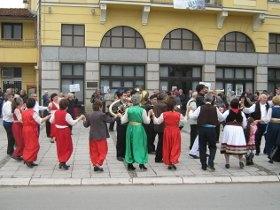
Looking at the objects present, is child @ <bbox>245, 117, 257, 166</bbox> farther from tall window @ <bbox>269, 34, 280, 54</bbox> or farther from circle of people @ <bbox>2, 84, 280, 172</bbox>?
tall window @ <bbox>269, 34, 280, 54</bbox>

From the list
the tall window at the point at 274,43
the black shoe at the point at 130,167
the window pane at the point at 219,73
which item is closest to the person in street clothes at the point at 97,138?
the black shoe at the point at 130,167

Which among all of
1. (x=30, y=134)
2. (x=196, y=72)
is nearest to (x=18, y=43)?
(x=196, y=72)

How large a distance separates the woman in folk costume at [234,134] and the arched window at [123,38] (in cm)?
1758

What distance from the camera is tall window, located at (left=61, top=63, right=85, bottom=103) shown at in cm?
2884

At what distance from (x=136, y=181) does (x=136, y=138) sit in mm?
1323

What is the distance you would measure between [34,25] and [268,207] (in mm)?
28531

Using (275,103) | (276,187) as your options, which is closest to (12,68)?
(275,103)

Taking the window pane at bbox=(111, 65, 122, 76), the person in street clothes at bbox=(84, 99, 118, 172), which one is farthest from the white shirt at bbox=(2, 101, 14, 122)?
the window pane at bbox=(111, 65, 122, 76)

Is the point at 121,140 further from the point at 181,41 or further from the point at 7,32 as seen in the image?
the point at 7,32

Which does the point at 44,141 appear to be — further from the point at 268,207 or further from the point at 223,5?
the point at 223,5

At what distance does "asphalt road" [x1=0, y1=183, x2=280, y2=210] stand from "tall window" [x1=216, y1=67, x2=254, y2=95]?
20763mm

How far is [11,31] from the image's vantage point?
34.7m

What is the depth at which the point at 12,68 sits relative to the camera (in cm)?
3472

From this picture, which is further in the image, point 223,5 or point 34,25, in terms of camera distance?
point 34,25
